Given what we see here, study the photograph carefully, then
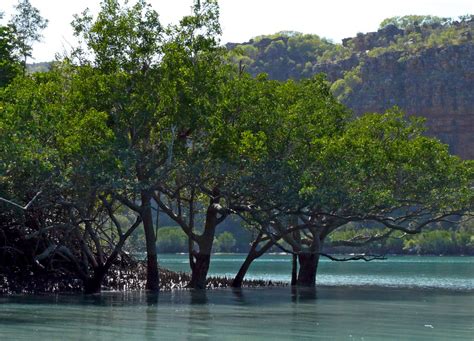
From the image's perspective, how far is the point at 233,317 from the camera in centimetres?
3108

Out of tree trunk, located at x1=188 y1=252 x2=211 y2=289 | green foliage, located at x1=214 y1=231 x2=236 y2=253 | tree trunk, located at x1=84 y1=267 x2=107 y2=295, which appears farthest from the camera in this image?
green foliage, located at x1=214 y1=231 x2=236 y2=253

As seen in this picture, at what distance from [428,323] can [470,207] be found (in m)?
21.0

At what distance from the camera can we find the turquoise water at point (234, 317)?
26.2m

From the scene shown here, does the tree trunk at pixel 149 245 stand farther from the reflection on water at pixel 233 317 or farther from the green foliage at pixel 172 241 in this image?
the green foliage at pixel 172 241

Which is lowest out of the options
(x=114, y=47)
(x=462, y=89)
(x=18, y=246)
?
(x=18, y=246)

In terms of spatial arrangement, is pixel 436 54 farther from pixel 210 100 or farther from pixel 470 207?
pixel 210 100

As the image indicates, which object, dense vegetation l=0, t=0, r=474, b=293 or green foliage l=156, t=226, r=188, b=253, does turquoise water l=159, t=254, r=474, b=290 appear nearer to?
dense vegetation l=0, t=0, r=474, b=293

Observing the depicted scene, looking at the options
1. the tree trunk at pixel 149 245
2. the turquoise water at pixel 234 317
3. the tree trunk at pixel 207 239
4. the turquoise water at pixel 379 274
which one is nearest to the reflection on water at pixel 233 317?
the turquoise water at pixel 234 317

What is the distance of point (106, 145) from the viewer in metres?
36.2

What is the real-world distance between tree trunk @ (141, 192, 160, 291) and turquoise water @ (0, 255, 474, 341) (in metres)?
1.12

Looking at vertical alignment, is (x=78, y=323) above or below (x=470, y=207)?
below

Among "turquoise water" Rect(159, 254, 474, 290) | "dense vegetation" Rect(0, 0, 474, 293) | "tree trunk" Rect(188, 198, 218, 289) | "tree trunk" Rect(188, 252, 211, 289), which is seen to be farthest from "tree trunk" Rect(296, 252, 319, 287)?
"turquoise water" Rect(159, 254, 474, 290)

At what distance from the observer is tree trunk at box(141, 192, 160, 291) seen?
136 ft

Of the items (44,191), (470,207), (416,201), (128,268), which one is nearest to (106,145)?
(44,191)
